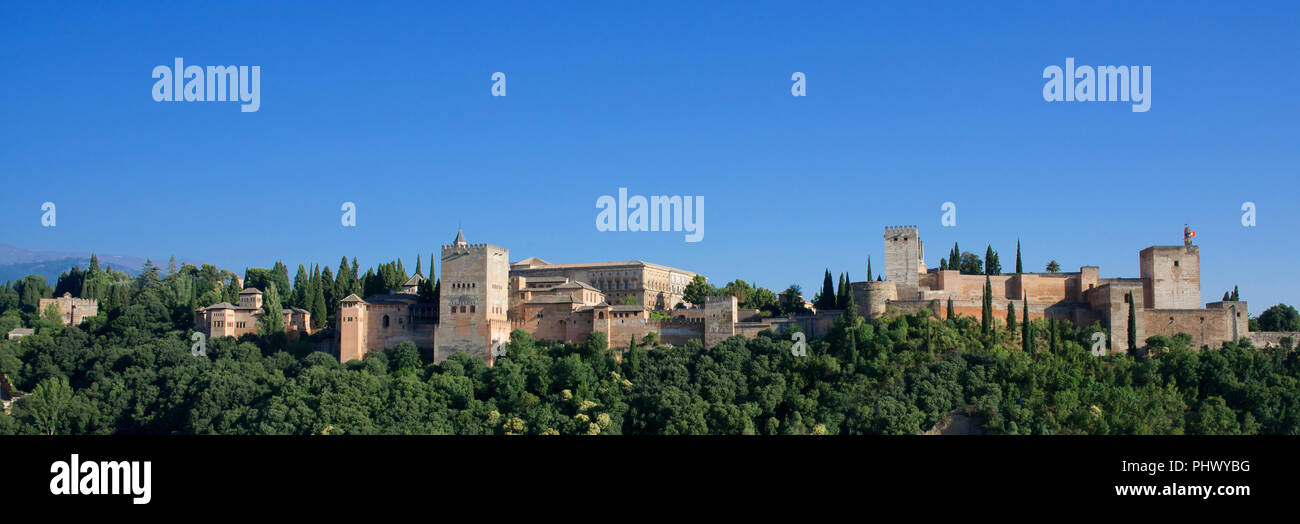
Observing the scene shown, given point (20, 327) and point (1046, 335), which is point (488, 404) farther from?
point (20, 327)

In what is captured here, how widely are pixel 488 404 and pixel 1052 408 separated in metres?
18.2

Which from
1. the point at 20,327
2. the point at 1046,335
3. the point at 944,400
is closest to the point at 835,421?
the point at 944,400

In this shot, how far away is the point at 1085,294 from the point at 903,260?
6.42 m

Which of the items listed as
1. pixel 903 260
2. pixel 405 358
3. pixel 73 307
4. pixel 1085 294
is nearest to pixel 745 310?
pixel 903 260

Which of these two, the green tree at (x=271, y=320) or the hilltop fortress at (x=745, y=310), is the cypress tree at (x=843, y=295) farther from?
the green tree at (x=271, y=320)

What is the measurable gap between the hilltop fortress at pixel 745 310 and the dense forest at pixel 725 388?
77 centimetres

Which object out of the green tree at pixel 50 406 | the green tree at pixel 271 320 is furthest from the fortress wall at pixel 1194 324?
the green tree at pixel 50 406

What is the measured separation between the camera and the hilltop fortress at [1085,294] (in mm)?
42875

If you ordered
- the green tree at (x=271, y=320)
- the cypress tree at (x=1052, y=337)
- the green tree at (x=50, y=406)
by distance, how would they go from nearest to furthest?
the cypress tree at (x=1052, y=337) < the green tree at (x=50, y=406) < the green tree at (x=271, y=320)

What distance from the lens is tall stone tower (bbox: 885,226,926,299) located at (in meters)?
45.7

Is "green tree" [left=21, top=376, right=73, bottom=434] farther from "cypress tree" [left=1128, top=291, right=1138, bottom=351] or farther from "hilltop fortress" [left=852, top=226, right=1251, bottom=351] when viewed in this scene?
"cypress tree" [left=1128, top=291, right=1138, bottom=351]

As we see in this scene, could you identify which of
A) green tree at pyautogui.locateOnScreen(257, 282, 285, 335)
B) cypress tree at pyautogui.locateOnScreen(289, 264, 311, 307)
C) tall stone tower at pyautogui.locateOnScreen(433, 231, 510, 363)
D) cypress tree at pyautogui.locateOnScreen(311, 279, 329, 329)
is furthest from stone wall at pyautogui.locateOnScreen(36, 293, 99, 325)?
tall stone tower at pyautogui.locateOnScreen(433, 231, 510, 363)

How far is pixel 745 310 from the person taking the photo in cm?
4878
